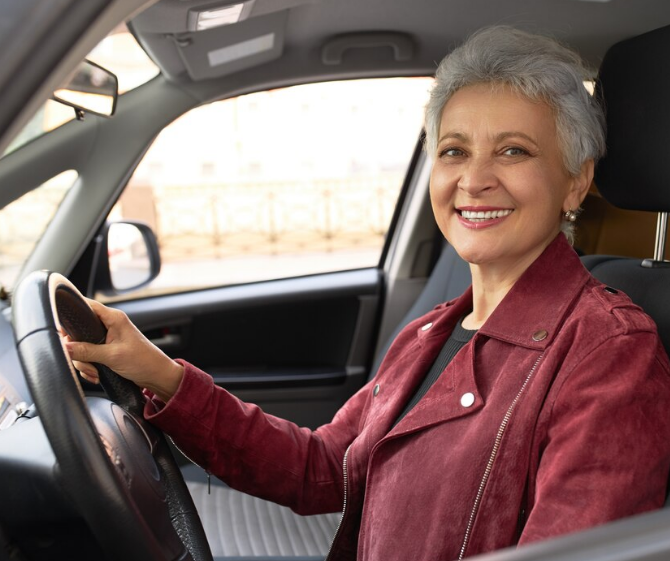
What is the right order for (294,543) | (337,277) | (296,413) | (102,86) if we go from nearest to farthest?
1. (102,86)
2. (294,543)
3. (296,413)
4. (337,277)

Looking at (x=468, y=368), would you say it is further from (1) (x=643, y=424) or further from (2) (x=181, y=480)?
(2) (x=181, y=480)

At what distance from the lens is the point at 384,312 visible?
2865 mm

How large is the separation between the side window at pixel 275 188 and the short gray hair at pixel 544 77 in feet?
23.6

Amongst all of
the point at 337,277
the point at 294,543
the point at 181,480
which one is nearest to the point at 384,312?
the point at 337,277

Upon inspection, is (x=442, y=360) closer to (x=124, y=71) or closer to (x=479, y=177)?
(x=479, y=177)

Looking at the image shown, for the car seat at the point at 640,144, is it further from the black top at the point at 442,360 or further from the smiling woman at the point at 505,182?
the black top at the point at 442,360

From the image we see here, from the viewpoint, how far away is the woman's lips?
141cm

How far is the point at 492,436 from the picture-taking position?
119cm

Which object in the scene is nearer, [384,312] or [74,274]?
[74,274]

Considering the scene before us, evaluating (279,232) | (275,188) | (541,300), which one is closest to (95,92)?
(541,300)

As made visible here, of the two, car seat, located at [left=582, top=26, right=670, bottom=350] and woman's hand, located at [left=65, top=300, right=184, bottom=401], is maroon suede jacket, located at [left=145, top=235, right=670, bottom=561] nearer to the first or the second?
woman's hand, located at [left=65, top=300, right=184, bottom=401]

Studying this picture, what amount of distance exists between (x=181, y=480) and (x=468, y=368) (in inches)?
19.8

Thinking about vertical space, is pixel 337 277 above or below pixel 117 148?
below

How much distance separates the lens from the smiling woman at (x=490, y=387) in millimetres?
1083
